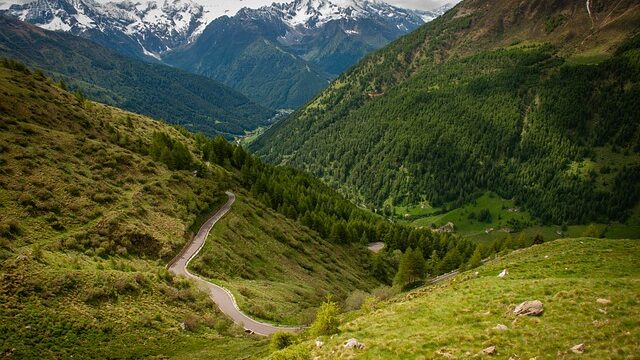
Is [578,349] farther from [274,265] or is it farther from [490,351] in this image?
[274,265]

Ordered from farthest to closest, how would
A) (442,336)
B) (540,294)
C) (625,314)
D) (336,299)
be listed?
1. (336,299)
2. (540,294)
3. (442,336)
4. (625,314)

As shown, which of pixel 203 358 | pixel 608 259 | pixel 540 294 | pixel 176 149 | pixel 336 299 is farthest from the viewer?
pixel 176 149

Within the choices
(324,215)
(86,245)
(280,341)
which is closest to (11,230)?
(86,245)

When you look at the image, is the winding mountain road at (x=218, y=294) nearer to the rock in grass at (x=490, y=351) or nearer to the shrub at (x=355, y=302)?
the shrub at (x=355, y=302)

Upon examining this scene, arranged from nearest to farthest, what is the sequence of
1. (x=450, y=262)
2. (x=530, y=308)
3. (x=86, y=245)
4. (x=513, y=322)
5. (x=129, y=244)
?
(x=513, y=322) → (x=530, y=308) → (x=86, y=245) → (x=129, y=244) → (x=450, y=262)

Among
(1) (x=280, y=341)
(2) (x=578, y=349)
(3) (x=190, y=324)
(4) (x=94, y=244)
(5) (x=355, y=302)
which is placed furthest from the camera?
(5) (x=355, y=302)

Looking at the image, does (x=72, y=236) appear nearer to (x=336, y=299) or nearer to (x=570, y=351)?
(x=336, y=299)

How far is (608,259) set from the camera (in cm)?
4453

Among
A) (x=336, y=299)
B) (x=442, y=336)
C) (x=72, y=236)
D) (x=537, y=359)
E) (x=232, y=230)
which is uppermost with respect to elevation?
(x=537, y=359)

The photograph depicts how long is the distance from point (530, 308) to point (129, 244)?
56.2 metres

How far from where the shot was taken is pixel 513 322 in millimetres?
28172

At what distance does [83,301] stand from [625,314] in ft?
157

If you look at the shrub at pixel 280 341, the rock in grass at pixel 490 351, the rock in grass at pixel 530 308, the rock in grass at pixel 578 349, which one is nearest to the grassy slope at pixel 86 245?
the shrub at pixel 280 341

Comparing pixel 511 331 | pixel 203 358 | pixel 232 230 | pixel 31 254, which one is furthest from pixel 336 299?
pixel 511 331
